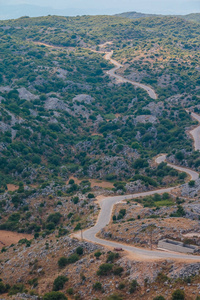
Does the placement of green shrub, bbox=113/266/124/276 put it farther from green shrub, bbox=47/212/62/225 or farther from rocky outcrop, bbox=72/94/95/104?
rocky outcrop, bbox=72/94/95/104

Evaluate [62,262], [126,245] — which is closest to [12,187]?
[62,262]

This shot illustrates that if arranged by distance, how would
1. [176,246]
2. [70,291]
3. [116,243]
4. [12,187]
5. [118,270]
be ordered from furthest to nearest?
[12,187] → [116,243] → [176,246] → [70,291] → [118,270]

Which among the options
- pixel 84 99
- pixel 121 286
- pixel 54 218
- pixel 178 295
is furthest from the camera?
pixel 84 99

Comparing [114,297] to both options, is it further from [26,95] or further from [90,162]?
[26,95]

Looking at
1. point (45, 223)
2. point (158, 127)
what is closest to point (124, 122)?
point (158, 127)

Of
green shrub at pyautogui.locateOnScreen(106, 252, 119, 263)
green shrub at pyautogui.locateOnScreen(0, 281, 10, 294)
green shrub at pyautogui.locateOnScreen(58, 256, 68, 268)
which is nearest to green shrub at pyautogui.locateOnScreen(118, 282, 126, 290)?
green shrub at pyautogui.locateOnScreen(106, 252, 119, 263)

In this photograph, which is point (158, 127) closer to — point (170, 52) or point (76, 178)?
point (76, 178)

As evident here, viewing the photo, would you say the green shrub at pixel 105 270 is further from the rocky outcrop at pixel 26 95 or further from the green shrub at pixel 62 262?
the rocky outcrop at pixel 26 95
